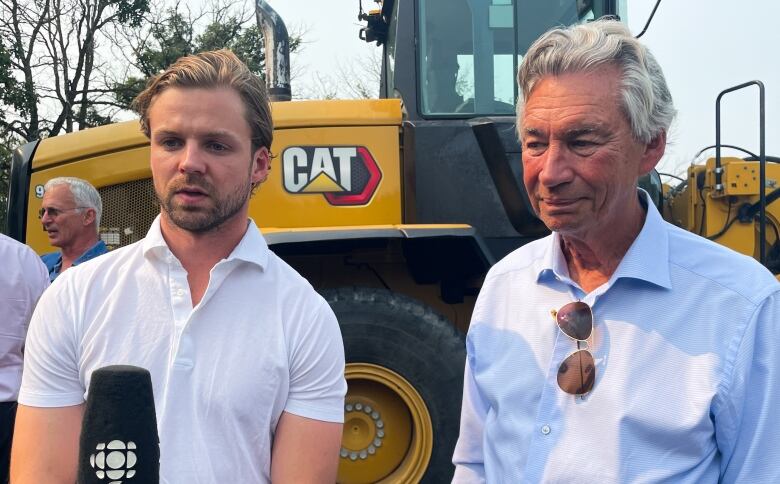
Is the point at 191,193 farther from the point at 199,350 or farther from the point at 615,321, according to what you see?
the point at 615,321

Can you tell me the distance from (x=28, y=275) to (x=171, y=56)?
17509 millimetres

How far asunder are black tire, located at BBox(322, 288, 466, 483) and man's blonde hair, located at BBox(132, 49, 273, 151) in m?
2.13

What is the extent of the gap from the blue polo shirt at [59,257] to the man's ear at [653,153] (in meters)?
3.14

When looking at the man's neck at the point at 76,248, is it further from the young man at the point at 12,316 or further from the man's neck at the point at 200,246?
the man's neck at the point at 200,246

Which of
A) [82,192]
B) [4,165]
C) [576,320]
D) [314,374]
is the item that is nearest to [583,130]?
[576,320]

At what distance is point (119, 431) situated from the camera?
899 millimetres

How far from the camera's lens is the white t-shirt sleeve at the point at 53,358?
1.61 m

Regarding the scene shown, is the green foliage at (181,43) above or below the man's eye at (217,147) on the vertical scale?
above

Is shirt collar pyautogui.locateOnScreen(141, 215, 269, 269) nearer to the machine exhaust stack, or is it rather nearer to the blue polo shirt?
the blue polo shirt

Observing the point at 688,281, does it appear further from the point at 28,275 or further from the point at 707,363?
the point at 28,275

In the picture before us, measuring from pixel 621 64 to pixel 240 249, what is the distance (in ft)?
2.95

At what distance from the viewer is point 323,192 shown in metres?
4.36

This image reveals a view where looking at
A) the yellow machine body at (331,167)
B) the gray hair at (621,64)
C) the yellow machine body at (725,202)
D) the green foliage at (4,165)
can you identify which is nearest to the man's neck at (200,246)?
the gray hair at (621,64)

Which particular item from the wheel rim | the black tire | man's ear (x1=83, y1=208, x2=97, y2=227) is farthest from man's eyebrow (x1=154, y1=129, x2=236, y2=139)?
man's ear (x1=83, y1=208, x2=97, y2=227)
